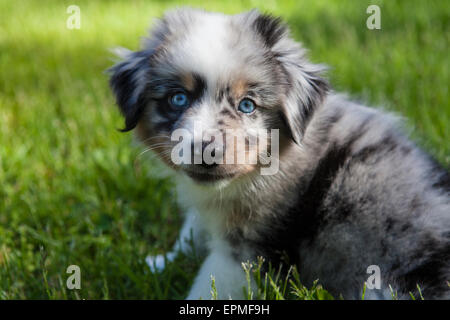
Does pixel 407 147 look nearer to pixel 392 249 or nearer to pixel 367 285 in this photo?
pixel 392 249

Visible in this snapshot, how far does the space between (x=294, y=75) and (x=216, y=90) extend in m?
0.44

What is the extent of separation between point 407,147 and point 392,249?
58 cm

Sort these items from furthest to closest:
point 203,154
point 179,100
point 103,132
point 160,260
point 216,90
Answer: point 103,132, point 160,260, point 179,100, point 216,90, point 203,154

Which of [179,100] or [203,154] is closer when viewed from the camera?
[203,154]

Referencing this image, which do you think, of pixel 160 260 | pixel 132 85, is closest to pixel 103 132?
pixel 160 260

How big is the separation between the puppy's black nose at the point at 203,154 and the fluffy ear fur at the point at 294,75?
1.47ft

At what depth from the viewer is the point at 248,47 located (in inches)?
96.0

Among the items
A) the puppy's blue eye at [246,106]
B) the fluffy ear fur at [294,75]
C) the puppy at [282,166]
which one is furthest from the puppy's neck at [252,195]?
the puppy's blue eye at [246,106]

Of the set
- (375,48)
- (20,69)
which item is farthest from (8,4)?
(375,48)

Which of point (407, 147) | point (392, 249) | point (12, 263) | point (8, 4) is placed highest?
point (8, 4)

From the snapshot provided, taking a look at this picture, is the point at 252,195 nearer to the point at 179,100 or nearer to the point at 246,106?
the point at 246,106

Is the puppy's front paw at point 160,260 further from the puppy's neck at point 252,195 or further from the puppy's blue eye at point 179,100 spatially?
the puppy's blue eye at point 179,100

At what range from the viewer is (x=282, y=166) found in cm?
255

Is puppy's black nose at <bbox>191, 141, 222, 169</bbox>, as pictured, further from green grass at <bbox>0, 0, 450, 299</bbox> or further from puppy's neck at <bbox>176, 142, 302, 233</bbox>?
green grass at <bbox>0, 0, 450, 299</bbox>
